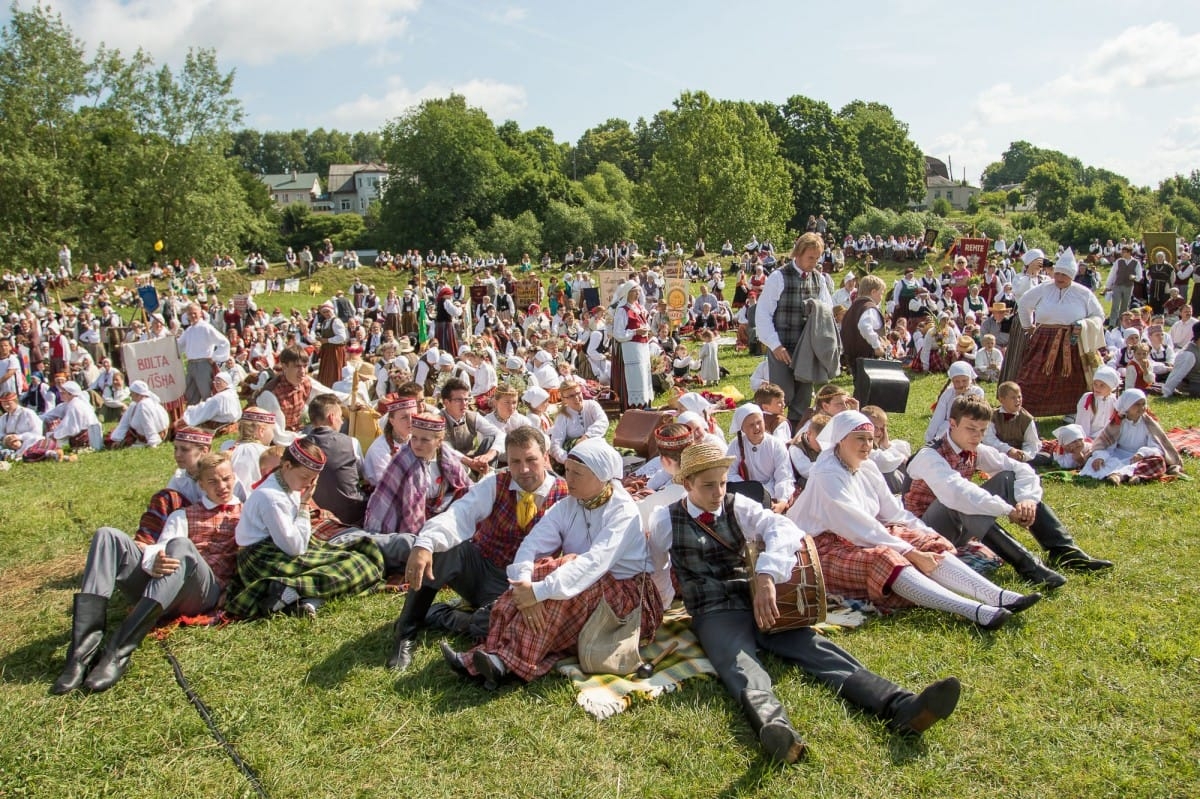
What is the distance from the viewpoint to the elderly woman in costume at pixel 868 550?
14.3 ft

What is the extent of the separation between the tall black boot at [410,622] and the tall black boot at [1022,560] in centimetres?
318

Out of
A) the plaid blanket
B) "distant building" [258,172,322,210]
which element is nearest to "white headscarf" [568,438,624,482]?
the plaid blanket

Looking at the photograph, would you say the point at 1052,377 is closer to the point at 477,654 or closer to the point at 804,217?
the point at 477,654

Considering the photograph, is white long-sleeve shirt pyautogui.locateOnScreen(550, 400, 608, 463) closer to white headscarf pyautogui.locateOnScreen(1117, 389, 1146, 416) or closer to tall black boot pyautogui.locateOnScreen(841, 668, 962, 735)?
tall black boot pyautogui.locateOnScreen(841, 668, 962, 735)

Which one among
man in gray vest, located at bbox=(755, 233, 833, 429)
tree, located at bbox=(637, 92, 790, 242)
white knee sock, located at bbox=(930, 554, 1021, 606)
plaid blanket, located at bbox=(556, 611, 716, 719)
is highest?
tree, located at bbox=(637, 92, 790, 242)

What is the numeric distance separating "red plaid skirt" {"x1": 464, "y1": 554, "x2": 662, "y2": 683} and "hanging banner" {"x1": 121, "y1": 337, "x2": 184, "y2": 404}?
10.4 meters

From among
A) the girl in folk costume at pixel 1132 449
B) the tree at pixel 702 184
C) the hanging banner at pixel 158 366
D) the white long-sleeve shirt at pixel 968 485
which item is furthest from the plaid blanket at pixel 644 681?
the tree at pixel 702 184

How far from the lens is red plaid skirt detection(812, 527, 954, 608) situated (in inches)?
175

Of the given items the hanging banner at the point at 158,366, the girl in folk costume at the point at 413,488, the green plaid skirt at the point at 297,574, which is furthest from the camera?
the hanging banner at the point at 158,366

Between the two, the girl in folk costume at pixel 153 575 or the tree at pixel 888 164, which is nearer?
the girl in folk costume at pixel 153 575

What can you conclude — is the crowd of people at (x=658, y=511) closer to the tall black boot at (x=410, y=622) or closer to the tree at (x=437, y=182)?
the tall black boot at (x=410, y=622)

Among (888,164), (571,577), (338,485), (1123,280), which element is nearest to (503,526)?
(571,577)

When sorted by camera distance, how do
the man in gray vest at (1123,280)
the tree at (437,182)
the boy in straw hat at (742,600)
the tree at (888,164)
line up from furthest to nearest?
the tree at (888,164)
the tree at (437,182)
the man in gray vest at (1123,280)
the boy in straw hat at (742,600)

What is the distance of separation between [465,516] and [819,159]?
217ft
